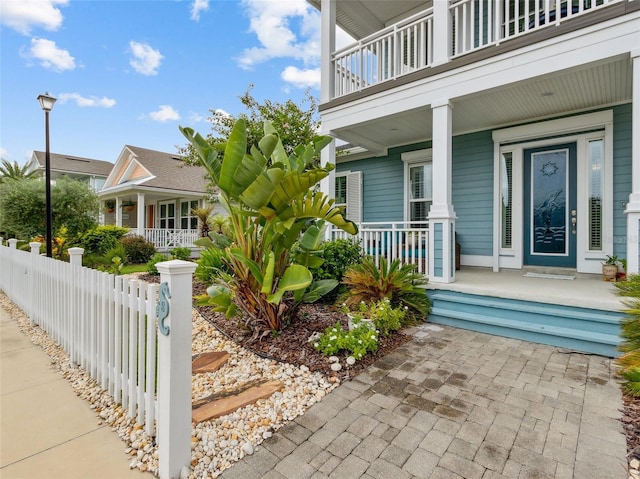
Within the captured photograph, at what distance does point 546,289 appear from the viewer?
4.72 meters

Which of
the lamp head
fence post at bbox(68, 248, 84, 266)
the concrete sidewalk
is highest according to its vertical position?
the lamp head

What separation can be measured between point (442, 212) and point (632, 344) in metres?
2.87

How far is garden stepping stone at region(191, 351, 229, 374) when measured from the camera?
3.41 meters

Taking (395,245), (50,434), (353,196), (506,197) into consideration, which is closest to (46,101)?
(353,196)

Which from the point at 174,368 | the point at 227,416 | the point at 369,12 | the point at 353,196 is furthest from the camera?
the point at 353,196

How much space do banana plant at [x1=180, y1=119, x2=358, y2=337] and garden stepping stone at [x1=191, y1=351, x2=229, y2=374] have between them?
0.49m

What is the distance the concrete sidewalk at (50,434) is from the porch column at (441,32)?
21.5 ft

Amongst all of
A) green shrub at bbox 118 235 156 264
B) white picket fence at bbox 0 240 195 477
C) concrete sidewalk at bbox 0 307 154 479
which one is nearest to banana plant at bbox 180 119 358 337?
white picket fence at bbox 0 240 195 477

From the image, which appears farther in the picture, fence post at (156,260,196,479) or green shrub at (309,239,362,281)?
green shrub at (309,239,362,281)

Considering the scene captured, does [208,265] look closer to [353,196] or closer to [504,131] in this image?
[353,196]

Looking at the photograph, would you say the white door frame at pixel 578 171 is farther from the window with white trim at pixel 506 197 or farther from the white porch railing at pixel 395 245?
the white porch railing at pixel 395 245

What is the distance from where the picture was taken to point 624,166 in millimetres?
5703

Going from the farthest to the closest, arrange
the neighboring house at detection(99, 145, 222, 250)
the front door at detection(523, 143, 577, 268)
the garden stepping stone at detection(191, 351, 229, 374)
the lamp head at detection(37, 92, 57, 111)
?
the neighboring house at detection(99, 145, 222, 250), the lamp head at detection(37, 92, 57, 111), the front door at detection(523, 143, 577, 268), the garden stepping stone at detection(191, 351, 229, 374)

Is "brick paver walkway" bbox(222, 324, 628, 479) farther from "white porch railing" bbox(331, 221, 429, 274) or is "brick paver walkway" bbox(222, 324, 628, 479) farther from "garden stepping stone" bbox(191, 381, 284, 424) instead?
"white porch railing" bbox(331, 221, 429, 274)
